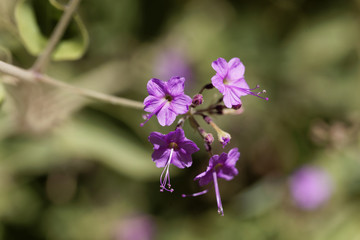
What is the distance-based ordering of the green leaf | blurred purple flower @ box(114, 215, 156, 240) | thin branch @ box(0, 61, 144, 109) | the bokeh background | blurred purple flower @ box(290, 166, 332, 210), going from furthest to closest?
blurred purple flower @ box(290, 166, 332, 210), blurred purple flower @ box(114, 215, 156, 240), the bokeh background, the green leaf, thin branch @ box(0, 61, 144, 109)

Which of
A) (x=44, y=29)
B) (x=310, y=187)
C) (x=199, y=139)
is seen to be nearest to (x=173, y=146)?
(x=44, y=29)

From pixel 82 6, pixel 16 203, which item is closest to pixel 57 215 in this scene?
pixel 16 203

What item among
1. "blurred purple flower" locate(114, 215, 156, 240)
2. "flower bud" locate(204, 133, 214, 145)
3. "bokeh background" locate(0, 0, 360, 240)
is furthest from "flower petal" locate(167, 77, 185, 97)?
"blurred purple flower" locate(114, 215, 156, 240)

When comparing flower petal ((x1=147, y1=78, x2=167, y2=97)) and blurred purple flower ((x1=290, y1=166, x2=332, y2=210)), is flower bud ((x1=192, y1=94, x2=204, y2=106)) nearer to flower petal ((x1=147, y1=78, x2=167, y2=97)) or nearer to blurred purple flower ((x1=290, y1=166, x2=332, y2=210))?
flower petal ((x1=147, y1=78, x2=167, y2=97))

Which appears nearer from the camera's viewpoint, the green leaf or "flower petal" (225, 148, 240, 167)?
"flower petal" (225, 148, 240, 167)

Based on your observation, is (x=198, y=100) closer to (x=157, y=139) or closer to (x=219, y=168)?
(x=157, y=139)
